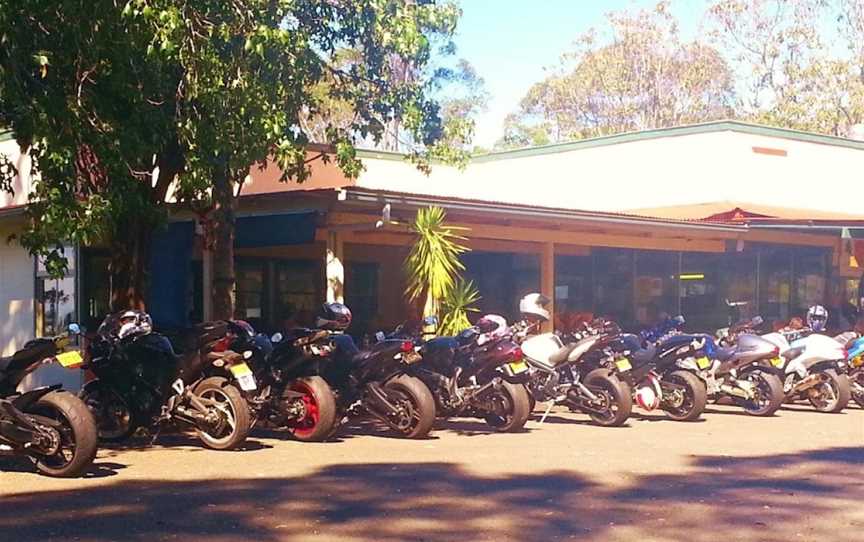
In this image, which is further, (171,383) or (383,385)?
(383,385)

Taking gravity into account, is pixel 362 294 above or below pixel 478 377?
above

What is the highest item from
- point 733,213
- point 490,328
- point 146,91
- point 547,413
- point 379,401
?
point 146,91

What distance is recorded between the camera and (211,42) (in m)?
9.23

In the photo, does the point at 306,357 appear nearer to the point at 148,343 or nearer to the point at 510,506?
the point at 148,343

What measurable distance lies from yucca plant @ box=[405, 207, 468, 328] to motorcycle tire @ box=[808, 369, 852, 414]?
459 cm

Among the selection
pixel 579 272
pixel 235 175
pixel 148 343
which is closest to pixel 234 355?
pixel 148 343

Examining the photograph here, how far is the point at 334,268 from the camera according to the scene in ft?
44.4

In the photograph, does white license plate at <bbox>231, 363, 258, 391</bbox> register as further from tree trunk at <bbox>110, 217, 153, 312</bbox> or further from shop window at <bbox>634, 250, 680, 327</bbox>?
shop window at <bbox>634, 250, 680, 327</bbox>

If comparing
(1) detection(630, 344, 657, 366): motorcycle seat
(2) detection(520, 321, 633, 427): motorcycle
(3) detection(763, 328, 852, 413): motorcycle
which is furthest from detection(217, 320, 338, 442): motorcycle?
(3) detection(763, 328, 852, 413): motorcycle

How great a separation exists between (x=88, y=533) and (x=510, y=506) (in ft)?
8.35

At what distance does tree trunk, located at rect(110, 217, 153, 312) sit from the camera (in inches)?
492

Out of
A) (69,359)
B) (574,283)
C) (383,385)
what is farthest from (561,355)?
(574,283)

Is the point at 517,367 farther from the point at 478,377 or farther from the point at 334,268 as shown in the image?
the point at 334,268

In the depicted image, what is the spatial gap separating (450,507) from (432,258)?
641 centimetres
